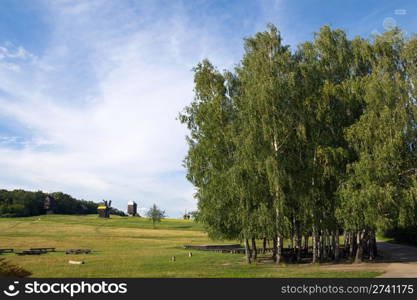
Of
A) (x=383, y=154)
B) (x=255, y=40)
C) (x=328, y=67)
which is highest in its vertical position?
(x=255, y=40)

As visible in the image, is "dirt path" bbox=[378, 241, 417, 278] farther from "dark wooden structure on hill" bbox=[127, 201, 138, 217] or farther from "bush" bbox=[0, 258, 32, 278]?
"dark wooden structure on hill" bbox=[127, 201, 138, 217]

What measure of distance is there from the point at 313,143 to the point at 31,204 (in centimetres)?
14822

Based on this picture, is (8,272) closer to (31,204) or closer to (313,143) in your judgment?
(313,143)

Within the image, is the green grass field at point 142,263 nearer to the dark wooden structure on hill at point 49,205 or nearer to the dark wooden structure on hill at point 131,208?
the dark wooden structure on hill at point 49,205

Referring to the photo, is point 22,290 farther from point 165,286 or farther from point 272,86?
point 272,86

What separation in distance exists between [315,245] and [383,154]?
11.0m

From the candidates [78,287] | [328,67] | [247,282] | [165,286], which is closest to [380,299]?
[247,282]

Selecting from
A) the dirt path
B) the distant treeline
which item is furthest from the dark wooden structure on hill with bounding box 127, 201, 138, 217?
the dirt path

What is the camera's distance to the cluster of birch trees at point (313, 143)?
29891mm

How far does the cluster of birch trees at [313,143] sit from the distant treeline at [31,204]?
127 meters

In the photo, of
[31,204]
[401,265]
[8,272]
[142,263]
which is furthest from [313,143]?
[31,204]

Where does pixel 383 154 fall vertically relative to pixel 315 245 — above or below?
above

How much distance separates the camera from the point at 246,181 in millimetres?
31656

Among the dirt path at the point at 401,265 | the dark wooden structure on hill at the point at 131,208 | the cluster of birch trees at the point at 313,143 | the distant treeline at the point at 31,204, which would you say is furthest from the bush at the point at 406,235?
the dark wooden structure on hill at the point at 131,208
